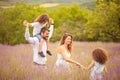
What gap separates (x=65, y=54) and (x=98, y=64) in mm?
360

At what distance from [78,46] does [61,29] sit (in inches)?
10.0

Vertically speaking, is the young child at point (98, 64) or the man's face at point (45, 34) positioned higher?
the man's face at point (45, 34)

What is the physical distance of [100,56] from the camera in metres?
9.71

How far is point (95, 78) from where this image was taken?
31.8ft

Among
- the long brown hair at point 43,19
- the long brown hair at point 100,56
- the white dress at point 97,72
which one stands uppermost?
the long brown hair at point 43,19

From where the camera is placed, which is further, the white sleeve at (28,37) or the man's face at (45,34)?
the man's face at (45,34)

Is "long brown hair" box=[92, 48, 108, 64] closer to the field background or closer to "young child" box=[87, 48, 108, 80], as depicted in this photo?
"young child" box=[87, 48, 108, 80]

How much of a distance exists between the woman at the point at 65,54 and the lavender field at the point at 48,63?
6 cm

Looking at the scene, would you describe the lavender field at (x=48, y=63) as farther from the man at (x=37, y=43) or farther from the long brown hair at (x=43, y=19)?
the long brown hair at (x=43, y=19)

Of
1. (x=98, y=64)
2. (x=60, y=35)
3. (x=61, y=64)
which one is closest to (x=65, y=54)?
(x=61, y=64)

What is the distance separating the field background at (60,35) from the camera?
9.79 m

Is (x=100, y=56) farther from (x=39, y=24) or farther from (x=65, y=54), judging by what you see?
(x=39, y=24)

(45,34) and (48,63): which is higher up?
(45,34)

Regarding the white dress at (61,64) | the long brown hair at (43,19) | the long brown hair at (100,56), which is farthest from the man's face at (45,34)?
the long brown hair at (100,56)
